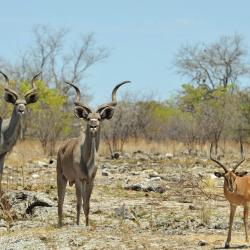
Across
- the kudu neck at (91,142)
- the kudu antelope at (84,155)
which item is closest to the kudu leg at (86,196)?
the kudu antelope at (84,155)

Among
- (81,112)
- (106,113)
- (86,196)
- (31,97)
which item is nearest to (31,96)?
(31,97)

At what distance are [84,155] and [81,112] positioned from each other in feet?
2.52

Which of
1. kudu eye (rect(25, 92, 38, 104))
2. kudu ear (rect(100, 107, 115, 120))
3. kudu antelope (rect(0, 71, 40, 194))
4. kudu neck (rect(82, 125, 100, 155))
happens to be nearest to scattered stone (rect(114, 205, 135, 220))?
kudu neck (rect(82, 125, 100, 155))

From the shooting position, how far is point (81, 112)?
13875 mm

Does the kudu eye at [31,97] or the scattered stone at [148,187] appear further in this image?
the scattered stone at [148,187]

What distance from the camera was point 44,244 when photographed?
39.3 feet

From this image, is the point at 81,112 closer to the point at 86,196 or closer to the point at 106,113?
the point at 106,113

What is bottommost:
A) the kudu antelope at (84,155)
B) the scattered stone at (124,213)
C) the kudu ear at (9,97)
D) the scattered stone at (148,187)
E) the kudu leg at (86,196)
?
the scattered stone at (124,213)

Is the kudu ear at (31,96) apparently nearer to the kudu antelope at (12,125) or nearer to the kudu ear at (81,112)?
the kudu antelope at (12,125)

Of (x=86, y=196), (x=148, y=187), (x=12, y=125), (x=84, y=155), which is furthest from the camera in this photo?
(x=148, y=187)

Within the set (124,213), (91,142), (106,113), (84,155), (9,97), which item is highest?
(9,97)

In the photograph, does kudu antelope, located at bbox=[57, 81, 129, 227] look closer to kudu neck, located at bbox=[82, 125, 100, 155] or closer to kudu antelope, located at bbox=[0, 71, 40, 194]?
kudu neck, located at bbox=[82, 125, 100, 155]

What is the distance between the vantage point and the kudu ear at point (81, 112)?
1380cm

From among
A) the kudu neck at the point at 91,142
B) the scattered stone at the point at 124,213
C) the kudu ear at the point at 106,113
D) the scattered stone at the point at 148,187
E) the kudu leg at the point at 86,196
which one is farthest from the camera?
the scattered stone at the point at 148,187
